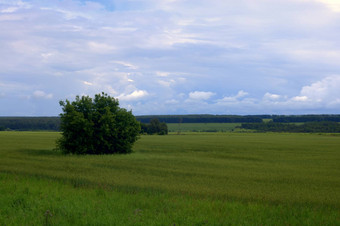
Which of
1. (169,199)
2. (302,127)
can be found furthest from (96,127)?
(302,127)

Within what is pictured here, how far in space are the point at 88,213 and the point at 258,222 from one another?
5.34 meters

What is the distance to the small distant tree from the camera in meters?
38.3

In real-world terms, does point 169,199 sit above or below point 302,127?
above

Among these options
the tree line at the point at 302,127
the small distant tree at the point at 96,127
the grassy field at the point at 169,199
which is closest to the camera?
the grassy field at the point at 169,199

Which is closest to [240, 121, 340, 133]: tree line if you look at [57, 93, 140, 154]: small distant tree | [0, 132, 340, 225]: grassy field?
[57, 93, 140, 154]: small distant tree

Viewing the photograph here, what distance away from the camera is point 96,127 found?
39.1 meters

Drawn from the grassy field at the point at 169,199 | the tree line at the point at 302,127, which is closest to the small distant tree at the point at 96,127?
the grassy field at the point at 169,199

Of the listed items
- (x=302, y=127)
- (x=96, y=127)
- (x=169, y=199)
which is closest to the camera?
(x=169, y=199)

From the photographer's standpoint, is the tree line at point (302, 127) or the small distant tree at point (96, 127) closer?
the small distant tree at point (96, 127)

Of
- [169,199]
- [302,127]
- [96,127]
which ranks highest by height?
[96,127]

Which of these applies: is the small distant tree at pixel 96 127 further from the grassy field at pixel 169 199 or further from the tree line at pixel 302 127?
the tree line at pixel 302 127

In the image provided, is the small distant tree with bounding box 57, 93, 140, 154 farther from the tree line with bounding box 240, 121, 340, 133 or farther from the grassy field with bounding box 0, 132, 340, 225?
the tree line with bounding box 240, 121, 340, 133

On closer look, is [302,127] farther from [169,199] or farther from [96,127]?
[169,199]

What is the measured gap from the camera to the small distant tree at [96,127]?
38344mm
